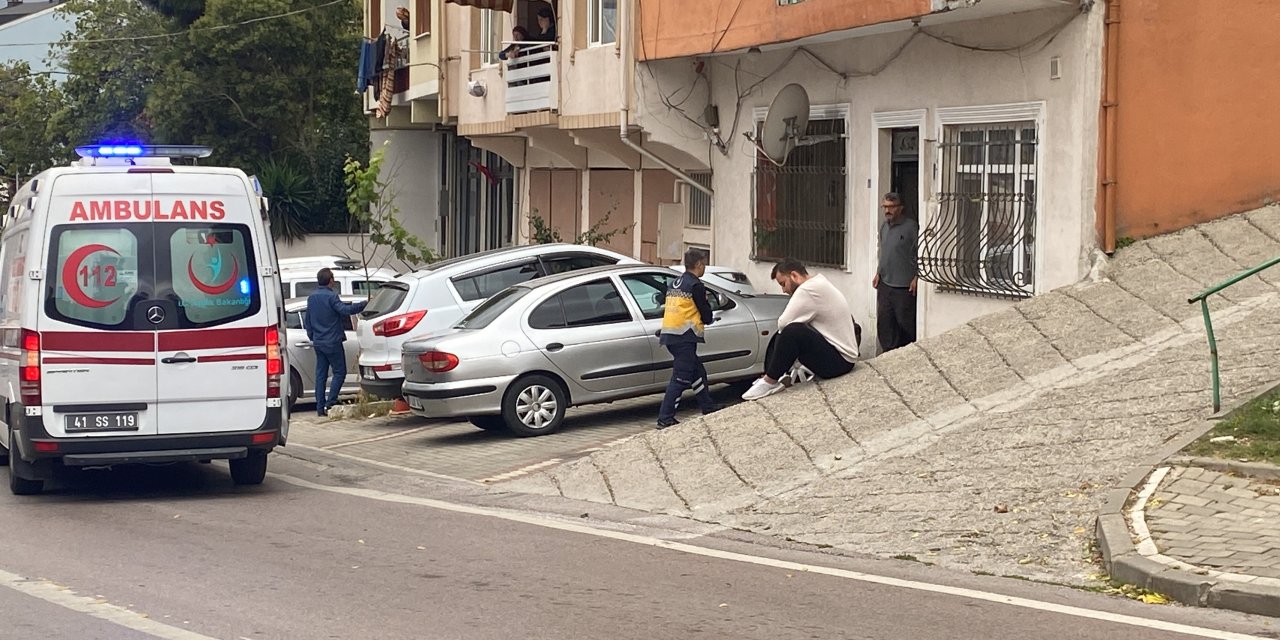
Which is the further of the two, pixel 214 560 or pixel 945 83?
pixel 945 83

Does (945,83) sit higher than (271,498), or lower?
higher

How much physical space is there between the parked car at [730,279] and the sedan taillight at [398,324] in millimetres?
2923

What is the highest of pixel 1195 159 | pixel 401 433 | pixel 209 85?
pixel 209 85

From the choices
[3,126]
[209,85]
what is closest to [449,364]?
[209,85]

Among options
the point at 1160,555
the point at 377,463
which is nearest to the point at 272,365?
the point at 377,463

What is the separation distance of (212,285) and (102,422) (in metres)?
1.29

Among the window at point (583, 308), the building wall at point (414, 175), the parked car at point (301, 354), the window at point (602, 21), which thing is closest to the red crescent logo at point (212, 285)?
the window at point (583, 308)

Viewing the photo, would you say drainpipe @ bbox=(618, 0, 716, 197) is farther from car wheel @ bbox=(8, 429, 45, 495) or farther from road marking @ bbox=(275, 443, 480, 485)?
car wheel @ bbox=(8, 429, 45, 495)

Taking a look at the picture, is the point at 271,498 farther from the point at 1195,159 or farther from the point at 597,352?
the point at 1195,159

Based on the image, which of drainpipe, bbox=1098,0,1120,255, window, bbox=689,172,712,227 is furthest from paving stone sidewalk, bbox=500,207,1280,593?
window, bbox=689,172,712,227

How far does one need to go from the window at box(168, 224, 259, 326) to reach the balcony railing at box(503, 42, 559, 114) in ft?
36.6

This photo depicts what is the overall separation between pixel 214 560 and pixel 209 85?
35.2 metres

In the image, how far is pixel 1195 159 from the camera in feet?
46.4

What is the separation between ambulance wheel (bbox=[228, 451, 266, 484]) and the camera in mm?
12359
